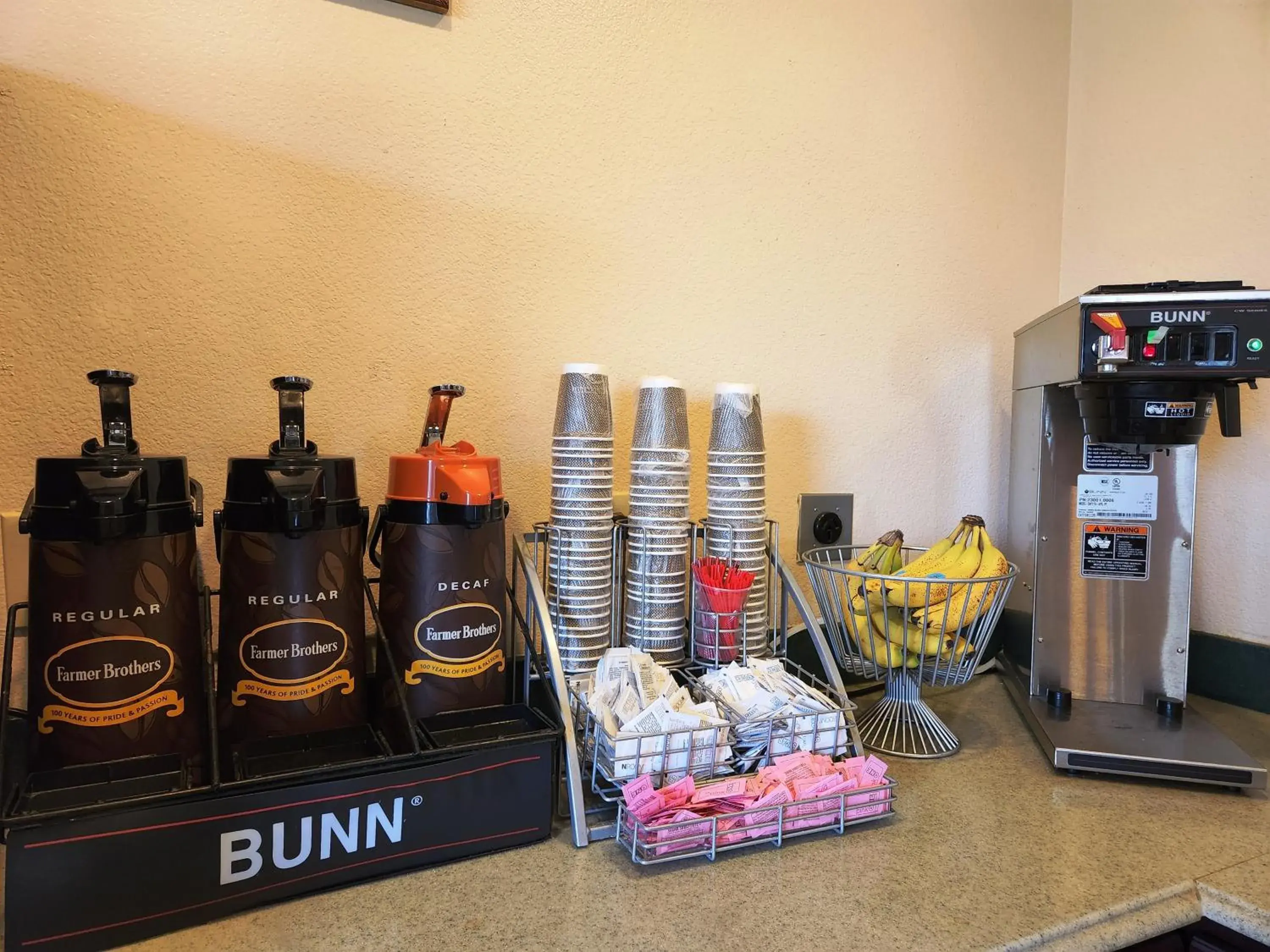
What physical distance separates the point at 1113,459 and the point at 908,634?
1.38 ft

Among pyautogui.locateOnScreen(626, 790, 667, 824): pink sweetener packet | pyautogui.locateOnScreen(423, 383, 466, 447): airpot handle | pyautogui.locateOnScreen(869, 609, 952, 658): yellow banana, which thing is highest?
pyautogui.locateOnScreen(423, 383, 466, 447): airpot handle

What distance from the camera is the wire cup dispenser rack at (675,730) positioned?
2.36 ft

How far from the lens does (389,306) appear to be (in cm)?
92

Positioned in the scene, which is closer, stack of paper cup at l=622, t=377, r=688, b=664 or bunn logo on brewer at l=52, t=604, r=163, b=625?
bunn logo on brewer at l=52, t=604, r=163, b=625

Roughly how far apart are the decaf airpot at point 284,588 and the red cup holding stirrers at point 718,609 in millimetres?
407

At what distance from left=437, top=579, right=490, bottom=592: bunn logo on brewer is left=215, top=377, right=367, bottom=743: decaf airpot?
9 cm

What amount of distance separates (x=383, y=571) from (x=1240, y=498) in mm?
1302

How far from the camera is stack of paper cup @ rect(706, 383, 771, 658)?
0.95m

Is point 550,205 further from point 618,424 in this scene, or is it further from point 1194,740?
point 1194,740

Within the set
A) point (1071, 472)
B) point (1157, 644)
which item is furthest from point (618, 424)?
point (1157, 644)

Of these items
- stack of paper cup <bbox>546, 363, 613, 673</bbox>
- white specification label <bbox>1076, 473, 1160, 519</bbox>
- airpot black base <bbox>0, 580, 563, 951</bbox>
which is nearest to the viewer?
airpot black base <bbox>0, 580, 563, 951</bbox>

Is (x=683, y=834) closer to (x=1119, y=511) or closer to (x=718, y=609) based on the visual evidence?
(x=718, y=609)

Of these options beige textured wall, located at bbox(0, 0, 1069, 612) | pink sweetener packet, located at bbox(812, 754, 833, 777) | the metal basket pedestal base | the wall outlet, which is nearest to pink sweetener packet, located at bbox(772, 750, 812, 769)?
pink sweetener packet, located at bbox(812, 754, 833, 777)

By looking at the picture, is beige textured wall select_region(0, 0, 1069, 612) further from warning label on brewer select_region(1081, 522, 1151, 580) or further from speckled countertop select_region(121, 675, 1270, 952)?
speckled countertop select_region(121, 675, 1270, 952)
